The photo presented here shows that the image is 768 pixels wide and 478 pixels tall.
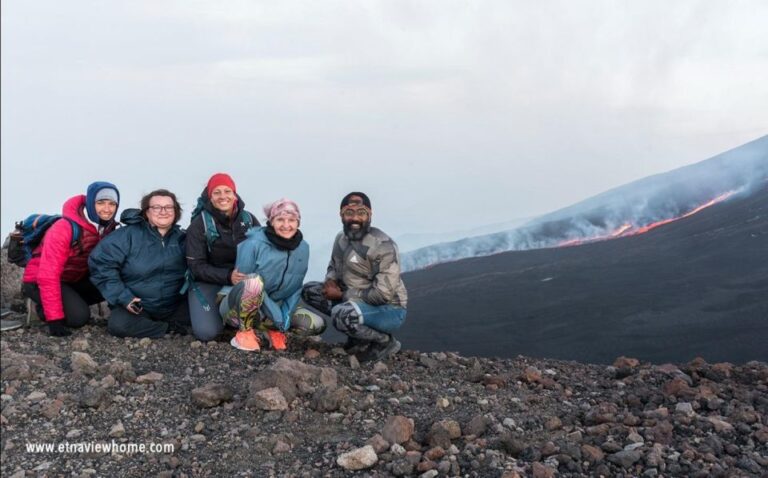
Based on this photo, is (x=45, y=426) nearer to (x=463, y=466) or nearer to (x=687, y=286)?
(x=463, y=466)

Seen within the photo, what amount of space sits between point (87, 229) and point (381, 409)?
10.2 ft

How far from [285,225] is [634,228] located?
5.44 metres

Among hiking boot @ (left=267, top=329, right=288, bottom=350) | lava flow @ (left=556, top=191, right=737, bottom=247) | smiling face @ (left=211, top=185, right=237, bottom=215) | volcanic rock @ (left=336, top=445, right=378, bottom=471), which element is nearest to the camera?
volcanic rock @ (left=336, top=445, right=378, bottom=471)

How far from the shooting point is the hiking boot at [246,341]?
5.33 metres

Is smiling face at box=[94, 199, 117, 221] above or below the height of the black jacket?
above

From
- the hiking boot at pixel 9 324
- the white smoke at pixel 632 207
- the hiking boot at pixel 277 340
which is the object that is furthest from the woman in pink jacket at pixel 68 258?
the white smoke at pixel 632 207

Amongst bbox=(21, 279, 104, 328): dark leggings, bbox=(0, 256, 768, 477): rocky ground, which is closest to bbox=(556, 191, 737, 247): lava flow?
bbox=(0, 256, 768, 477): rocky ground

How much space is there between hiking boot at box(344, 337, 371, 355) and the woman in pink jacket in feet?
7.55

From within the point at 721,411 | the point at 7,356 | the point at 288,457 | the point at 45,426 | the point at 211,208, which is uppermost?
the point at 211,208

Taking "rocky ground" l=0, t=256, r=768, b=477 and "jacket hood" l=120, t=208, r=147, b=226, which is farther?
"jacket hood" l=120, t=208, r=147, b=226

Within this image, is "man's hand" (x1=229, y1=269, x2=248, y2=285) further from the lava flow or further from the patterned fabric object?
the lava flow

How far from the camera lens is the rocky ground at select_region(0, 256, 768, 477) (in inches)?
130

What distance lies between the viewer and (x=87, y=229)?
5574 mm

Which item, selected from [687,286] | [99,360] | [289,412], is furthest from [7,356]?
[687,286]
